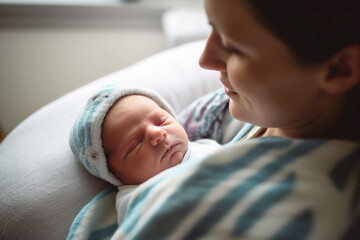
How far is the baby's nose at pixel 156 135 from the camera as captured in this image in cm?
76

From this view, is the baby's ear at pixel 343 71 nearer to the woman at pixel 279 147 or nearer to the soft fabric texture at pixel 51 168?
the woman at pixel 279 147

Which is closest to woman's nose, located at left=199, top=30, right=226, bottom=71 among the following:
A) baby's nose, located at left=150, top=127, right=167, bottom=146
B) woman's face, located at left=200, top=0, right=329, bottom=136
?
woman's face, located at left=200, top=0, right=329, bottom=136

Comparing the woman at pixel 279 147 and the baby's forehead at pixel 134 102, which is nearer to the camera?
the woman at pixel 279 147

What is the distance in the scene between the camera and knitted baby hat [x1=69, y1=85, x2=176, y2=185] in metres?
0.75

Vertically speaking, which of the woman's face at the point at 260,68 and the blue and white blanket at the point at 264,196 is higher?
the woman's face at the point at 260,68

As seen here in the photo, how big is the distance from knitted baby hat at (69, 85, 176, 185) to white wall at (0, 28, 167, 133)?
2.95 feet

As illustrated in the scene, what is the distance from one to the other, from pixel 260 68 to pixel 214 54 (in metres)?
0.10

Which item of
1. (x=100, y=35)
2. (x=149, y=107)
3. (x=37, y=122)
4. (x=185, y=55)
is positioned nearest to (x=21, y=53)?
(x=100, y=35)

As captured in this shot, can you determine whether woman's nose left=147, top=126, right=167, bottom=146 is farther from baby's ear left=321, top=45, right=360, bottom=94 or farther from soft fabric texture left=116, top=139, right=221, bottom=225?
baby's ear left=321, top=45, right=360, bottom=94

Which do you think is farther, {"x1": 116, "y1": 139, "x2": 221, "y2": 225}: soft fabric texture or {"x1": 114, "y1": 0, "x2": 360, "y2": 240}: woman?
{"x1": 116, "y1": 139, "x2": 221, "y2": 225}: soft fabric texture

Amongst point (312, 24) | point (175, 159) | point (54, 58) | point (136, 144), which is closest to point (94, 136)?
point (136, 144)

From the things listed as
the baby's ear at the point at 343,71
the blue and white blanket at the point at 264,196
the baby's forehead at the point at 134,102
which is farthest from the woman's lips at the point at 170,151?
the baby's ear at the point at 343,71

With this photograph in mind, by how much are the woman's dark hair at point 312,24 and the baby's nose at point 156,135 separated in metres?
0.41

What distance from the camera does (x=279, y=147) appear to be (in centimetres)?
53
